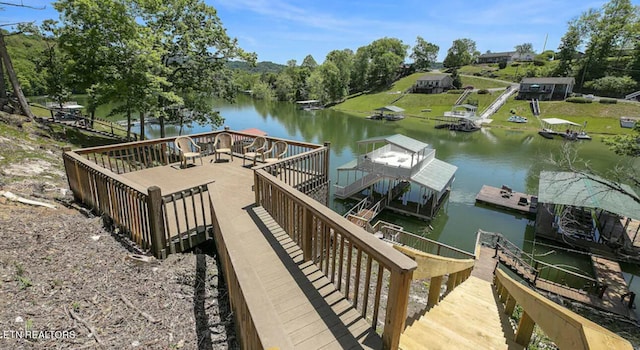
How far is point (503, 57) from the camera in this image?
8938 centimetres

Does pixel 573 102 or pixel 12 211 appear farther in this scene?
pixel 573 102

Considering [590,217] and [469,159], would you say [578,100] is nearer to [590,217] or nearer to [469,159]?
[469,159]

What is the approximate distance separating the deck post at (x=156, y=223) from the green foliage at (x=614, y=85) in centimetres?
6802

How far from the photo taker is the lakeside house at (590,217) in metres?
12.6

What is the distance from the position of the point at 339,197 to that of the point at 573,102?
4971 cm

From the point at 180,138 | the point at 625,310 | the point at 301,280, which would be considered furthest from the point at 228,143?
the point at 625,310

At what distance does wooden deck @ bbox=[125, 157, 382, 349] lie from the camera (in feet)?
7.66

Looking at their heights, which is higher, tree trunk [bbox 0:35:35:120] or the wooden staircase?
tree trunk [bbox 0:35:35:120]

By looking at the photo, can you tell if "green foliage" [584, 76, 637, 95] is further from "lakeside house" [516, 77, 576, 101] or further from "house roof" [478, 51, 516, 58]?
"house roof" [478, 51, 516, 58]

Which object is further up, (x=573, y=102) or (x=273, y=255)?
(x=573, y=102)

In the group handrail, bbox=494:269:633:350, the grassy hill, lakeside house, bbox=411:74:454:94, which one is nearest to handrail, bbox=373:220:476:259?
handrail, bbox=494:269:633:350

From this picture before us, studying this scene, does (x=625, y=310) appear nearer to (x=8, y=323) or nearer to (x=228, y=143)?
(x=228, y=143)

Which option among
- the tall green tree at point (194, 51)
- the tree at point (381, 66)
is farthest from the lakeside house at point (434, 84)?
the tall green tree at point (194, 51)

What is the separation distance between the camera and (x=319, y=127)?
44.0 metres
